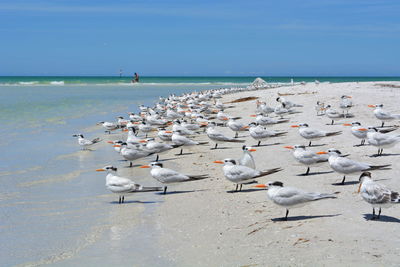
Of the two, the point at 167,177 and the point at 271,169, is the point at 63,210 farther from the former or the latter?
the point at 271,169

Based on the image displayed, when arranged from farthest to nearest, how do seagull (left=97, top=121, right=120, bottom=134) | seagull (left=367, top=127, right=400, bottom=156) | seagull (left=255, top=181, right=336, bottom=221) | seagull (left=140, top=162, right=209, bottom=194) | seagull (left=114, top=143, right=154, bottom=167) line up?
seagull (left=97, top=121, right=120, bottom=134) < seagull (left=114, top=143, right=154, bottom=167) < seagull (left=367, top=127, right=400, bottom=156) < seagull (left=140, top=162, right=209, bottom=194) < seagull (left=255, top=181, right=336, bottom=221)

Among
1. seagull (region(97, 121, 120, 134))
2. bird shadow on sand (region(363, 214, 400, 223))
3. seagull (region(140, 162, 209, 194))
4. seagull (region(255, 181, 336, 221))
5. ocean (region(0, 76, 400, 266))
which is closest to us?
ocean (region(0, 76, 400, 266))

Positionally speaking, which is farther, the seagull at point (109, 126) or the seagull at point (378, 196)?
the seagull at point (109, 126)

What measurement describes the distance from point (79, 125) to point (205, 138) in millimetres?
8186

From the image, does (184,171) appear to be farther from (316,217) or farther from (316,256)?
(316,256)

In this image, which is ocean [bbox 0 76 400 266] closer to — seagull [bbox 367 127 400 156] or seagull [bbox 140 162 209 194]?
seagull [bbox 140 162 209 194]

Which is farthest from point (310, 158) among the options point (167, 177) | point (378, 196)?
point (378, 196)

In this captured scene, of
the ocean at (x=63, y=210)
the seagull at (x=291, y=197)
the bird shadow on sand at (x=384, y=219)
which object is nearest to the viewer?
the ocean at (x=63, y=210)

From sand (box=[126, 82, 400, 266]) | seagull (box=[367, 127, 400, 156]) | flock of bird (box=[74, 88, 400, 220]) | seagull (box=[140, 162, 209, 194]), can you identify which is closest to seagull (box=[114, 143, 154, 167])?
flock of bird (box=[74, 88, 400, 220])

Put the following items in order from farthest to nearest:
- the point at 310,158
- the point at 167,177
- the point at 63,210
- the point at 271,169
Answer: the point at 271,169, the point at 310,158, the point at 167,177, the point at 63,210

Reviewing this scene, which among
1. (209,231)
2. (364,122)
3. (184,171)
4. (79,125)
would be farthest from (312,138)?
(79,125)

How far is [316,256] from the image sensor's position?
5.96m

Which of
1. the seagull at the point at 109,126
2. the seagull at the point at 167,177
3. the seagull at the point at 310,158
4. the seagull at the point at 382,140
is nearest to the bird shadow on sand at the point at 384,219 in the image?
the seagull at the point at 310,158

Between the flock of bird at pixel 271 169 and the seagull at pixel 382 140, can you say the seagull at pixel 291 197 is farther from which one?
the seagull at pixel 382 140
